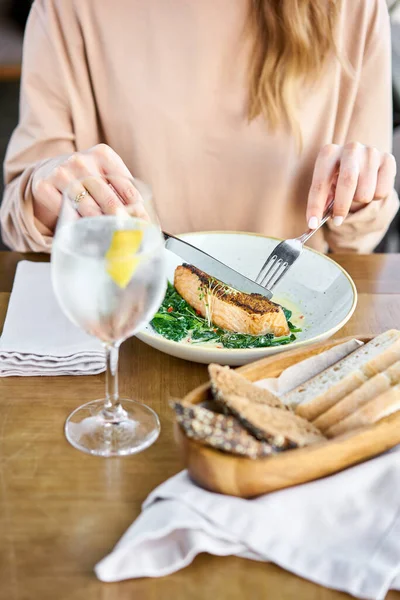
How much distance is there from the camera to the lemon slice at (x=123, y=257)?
770mm

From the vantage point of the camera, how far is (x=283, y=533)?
2.44ft

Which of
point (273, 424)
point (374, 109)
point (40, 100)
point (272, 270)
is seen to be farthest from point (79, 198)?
point (374, 109)

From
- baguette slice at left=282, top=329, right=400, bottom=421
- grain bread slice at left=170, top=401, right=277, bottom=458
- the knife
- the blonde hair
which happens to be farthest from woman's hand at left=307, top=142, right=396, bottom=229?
grain bread slice at left=170, top=401, right=277, bottom=458

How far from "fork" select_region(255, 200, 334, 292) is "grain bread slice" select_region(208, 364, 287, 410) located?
0.51 m

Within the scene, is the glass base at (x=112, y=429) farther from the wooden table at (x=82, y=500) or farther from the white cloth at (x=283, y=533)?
the white cloth at (x=283, y=533)

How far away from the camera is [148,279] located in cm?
79

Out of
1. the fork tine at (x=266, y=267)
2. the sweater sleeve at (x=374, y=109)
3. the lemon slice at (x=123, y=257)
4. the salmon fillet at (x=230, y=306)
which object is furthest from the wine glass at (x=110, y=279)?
the sweater sleeve at (x=374, y=109)

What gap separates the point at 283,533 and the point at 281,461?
2.9 inches

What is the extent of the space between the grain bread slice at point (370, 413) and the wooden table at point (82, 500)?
0.61ft

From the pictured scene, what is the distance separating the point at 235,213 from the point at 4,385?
96 centimetres

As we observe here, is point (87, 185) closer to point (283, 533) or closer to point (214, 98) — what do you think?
point (283, 533)

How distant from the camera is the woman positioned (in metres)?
1.70

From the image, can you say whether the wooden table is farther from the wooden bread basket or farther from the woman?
the woman

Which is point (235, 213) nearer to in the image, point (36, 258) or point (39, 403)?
point (36, 258)
